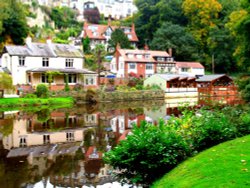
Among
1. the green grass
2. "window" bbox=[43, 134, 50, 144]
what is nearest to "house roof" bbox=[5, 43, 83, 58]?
"window" bbox=[43, 134, 50, 144]

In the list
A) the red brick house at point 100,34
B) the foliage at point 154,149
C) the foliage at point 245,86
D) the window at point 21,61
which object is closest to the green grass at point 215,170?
the foliage at point 154,149

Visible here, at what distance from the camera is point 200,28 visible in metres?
90.8

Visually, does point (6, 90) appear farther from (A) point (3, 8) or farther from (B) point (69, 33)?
(B) point (69, 33)

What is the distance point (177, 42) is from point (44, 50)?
1497 inches

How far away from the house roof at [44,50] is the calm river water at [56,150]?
23.4 meters

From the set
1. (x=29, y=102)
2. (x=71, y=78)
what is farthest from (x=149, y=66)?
(x=29, y=102)

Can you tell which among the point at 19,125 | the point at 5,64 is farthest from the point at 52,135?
the point at 5,64

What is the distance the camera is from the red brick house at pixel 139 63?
230 feet

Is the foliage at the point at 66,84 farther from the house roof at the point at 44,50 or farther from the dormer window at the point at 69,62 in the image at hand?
the house roof at the point at 44,50

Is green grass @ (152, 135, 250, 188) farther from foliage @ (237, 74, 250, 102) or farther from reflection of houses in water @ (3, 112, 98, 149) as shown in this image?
foliage @ (237, 74, 250, 102)

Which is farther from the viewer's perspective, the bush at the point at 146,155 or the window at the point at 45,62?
the window at the point at 45,62

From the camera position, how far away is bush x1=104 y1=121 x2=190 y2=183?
400 inches

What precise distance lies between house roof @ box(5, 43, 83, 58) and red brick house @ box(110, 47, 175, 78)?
15.2m

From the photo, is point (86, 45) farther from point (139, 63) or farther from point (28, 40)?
point (28, 40)
